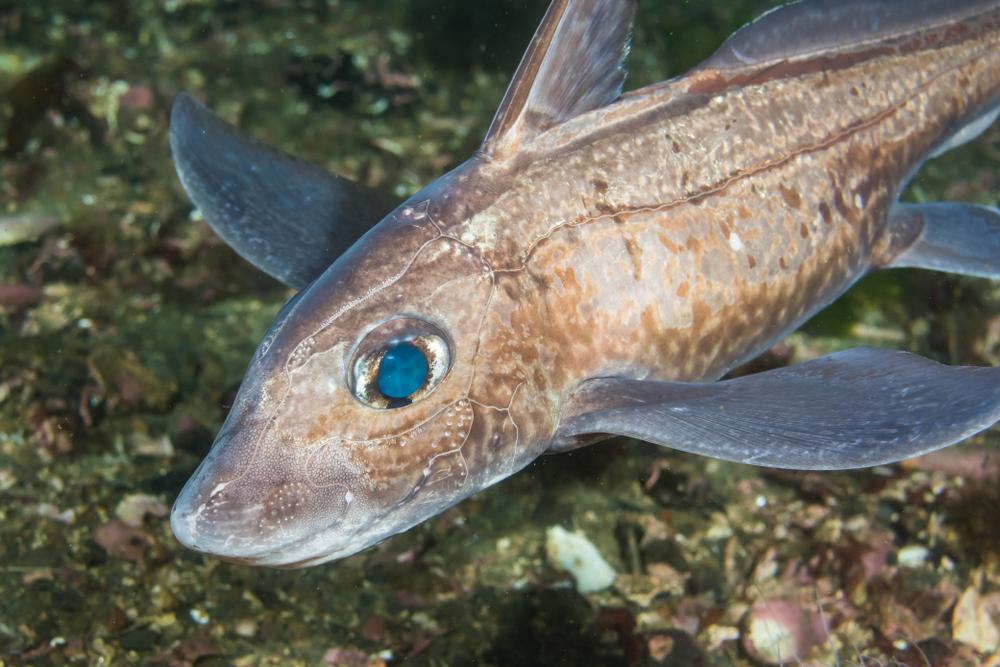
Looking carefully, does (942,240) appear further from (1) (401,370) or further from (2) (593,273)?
(1) (401,370)

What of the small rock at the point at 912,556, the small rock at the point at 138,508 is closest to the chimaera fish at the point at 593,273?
the small rock at the point at 912,556

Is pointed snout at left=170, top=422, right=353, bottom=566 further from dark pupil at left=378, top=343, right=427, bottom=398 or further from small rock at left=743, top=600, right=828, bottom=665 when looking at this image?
small rock at left=743, top=600, right=828, bottom=665

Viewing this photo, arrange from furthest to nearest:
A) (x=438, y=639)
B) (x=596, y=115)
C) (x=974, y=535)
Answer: (x=974, y=535)
(x=438, y=639)
(x=596, y=115)

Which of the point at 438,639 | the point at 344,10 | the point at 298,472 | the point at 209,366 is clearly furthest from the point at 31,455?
the point at 344,10

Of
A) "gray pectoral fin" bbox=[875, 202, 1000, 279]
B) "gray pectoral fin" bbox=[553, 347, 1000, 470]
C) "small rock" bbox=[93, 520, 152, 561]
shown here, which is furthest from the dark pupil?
"gray pectoral fin" bbox=[875, 202, 1000, 279]

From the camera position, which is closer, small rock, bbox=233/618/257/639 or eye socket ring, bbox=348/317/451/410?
eye socket ring, bbox=348/317/451/410

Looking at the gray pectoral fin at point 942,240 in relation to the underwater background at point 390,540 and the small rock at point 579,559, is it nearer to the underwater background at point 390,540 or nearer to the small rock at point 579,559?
the underwater background at point 390,540

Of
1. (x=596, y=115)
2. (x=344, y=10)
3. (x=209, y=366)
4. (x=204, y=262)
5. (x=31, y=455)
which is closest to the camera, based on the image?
(x=596, y=115)

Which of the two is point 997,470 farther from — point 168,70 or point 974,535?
point 168,70
